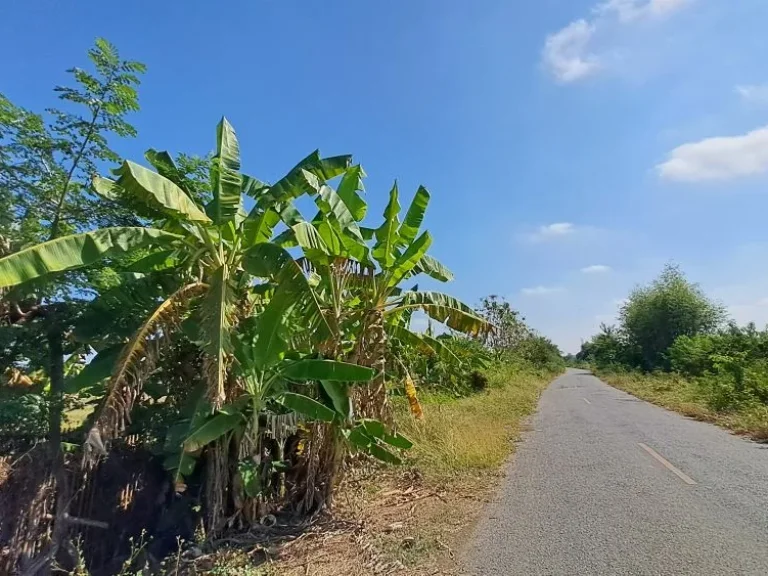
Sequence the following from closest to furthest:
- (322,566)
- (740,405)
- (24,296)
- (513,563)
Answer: (513,563), (322,566), (24,296), (740,405)

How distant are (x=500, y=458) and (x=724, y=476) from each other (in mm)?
3705

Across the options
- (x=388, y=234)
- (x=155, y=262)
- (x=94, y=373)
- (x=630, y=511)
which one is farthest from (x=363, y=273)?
(x=630, y=511)

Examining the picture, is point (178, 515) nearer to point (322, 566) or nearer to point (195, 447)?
point (195, 447)

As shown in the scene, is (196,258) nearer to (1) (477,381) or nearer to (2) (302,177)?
(2) (302,177)

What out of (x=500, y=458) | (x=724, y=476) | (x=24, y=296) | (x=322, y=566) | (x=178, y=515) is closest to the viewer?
(x=322, y=566)

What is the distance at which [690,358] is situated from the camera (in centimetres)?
3194

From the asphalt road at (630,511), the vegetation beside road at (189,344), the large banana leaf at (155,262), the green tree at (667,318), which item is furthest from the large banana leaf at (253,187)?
the green tree at (667,318)

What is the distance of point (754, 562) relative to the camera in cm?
466

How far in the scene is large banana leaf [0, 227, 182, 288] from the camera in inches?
193

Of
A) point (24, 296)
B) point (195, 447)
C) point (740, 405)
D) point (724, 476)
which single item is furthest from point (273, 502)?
point (740, 405)

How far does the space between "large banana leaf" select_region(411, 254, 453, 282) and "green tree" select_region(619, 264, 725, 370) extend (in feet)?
136

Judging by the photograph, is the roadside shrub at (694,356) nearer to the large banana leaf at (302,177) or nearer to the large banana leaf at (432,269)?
the large banana leaf at (432,269)

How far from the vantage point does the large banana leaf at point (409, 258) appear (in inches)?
279

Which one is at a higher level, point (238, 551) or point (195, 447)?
point (195, 447)
